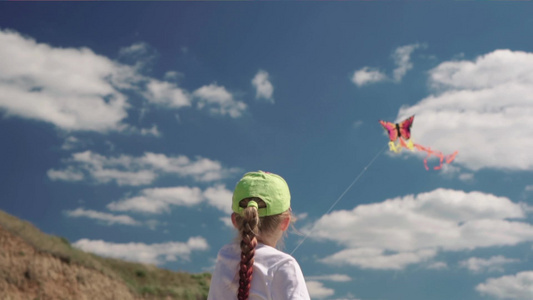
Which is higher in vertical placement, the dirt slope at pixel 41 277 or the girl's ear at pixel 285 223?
the dirt slope at pixel 41 277

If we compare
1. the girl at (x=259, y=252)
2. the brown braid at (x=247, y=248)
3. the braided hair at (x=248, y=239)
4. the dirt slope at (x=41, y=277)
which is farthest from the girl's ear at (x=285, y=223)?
the dirt slope at (x=41, y=277)

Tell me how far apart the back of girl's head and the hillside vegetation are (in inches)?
678

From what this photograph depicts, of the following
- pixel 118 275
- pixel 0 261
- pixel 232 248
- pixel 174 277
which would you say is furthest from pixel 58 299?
pixel 232 248

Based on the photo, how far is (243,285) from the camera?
9.93 ft

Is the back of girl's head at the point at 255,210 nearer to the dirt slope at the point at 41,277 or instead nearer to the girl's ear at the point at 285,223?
the girl's ear at the point at 285,223

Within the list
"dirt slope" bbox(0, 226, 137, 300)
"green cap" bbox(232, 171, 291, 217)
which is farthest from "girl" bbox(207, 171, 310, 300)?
"dirt slope" bbox(0, 226, 137, 300)

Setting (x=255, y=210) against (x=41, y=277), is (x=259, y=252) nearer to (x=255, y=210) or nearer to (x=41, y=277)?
(x=255, y=210)

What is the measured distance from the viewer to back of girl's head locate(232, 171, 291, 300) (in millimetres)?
3045

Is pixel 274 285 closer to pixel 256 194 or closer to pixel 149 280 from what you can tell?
pixel 256 194

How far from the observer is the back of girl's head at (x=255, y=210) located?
9.99 ft

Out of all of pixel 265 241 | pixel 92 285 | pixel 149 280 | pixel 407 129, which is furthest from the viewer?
pixel 149 280

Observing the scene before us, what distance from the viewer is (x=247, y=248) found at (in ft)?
10.1

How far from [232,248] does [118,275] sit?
21.3 m

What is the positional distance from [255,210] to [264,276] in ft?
1.23
